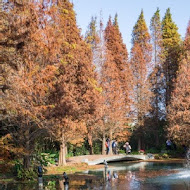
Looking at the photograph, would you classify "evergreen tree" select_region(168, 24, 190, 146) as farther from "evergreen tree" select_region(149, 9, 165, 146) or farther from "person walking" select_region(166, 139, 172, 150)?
"evergreen tree" select_region(149, 9, 165, 146)

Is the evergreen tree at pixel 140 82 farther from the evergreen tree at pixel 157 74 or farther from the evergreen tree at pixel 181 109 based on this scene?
the evergreen tree at pixel 181 109

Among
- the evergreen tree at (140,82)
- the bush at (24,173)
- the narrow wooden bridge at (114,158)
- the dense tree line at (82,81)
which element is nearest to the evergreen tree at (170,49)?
the dense tree line at (82,81)

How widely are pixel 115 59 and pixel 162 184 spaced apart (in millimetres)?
23807

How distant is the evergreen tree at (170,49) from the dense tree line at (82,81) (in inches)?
4.7

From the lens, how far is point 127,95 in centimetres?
3603

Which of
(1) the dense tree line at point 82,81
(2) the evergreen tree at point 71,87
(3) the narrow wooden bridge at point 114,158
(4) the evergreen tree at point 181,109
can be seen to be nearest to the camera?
(1) the dense tree line at point 82,81

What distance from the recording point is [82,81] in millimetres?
20188

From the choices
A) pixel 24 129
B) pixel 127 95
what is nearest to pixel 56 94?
pixel 24 129

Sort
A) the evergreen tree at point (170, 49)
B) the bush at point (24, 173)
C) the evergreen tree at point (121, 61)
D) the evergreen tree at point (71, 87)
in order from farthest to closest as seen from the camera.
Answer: the evergreen tree at point (170, 49), the evergreen tree at point (121, 61), the bush at point (24, 173), the evergreen tree at point (71, 87)

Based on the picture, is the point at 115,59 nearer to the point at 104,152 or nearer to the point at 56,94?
the point at 104,152

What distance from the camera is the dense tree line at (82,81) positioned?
1149 cm

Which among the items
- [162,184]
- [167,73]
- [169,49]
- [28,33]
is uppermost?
[169,49]

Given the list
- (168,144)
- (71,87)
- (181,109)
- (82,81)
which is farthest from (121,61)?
(71,87)

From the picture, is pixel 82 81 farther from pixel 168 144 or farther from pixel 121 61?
pixel 168 144
